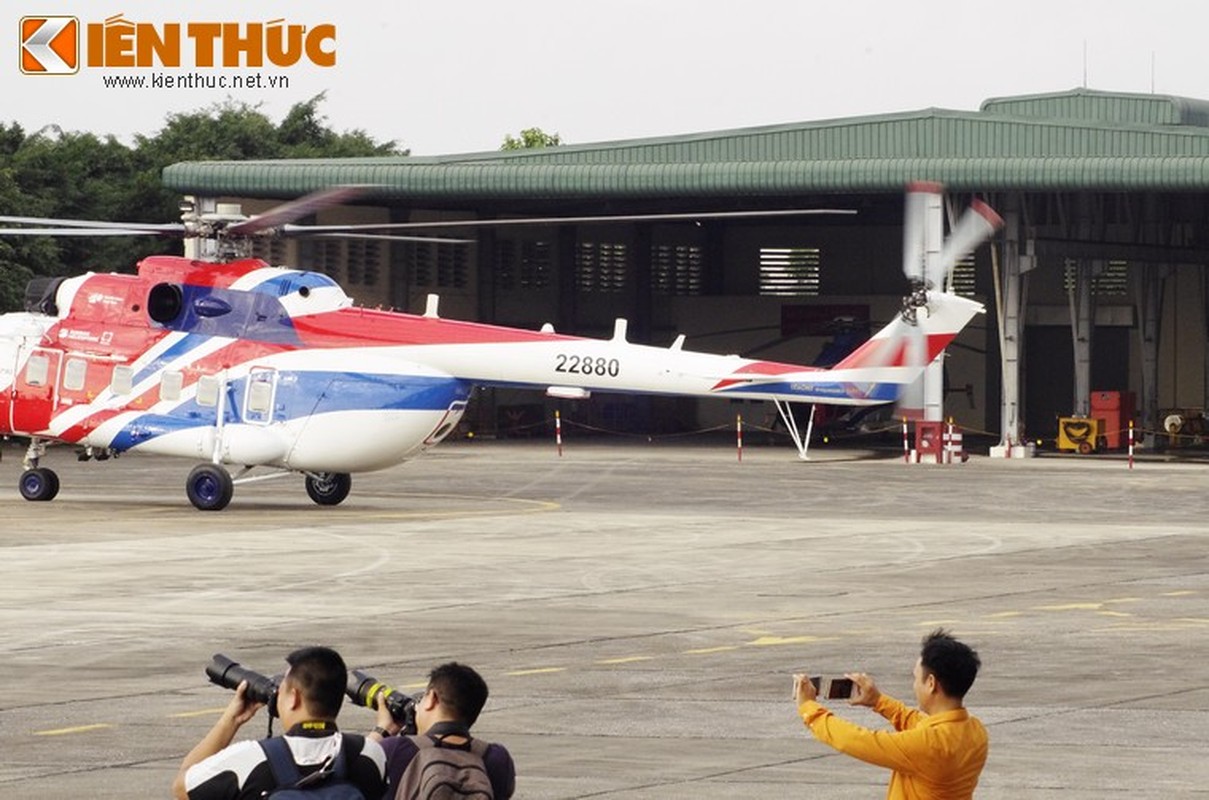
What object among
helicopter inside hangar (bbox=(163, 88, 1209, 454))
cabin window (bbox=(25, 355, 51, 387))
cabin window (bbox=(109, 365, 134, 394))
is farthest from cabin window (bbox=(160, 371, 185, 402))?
helicopter inside hangar (bbox=(163, 88, 1209, 454))

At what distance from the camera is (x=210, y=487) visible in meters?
33.0

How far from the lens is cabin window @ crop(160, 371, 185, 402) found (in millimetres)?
32750

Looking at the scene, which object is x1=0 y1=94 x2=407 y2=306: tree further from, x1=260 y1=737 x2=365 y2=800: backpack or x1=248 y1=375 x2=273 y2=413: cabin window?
x1=260 y1=737 x2=365 y2=800: backpack

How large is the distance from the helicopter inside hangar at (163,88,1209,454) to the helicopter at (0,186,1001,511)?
70.7 ft

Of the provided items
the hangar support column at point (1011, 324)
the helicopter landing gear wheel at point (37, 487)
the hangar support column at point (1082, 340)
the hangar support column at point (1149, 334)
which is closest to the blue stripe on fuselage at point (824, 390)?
the helicopter landing gear wheel at point (37, 487)

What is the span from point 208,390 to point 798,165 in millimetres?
23914

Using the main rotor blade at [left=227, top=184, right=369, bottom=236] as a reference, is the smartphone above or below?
below

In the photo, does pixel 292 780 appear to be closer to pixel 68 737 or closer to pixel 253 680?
pixel 253 680

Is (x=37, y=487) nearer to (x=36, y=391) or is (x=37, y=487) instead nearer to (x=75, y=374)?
(x=36, y=391)

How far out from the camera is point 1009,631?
19.8 m

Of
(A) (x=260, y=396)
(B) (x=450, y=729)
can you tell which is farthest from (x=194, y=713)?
(A) (x=260, y=396)

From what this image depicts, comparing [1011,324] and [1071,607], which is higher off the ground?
→ [1011,324]

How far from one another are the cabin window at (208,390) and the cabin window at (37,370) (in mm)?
2405

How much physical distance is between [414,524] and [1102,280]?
4118 cm
